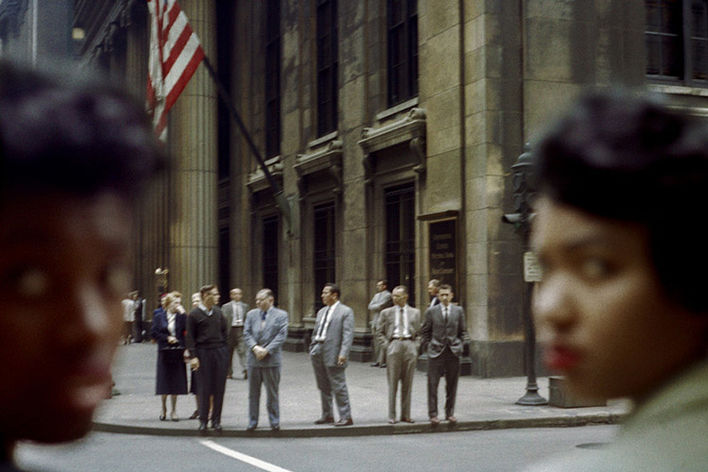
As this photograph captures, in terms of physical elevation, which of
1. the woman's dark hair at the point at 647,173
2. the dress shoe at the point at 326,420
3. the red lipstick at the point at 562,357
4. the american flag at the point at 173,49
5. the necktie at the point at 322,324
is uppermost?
the american flag at the point at 173,49

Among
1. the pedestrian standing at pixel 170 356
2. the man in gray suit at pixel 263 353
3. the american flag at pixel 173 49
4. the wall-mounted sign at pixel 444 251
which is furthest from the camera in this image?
the wall-mounted sign at pixel 444 251

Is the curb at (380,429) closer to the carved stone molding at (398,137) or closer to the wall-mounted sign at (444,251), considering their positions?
the wall-mounted sign at (444,251)

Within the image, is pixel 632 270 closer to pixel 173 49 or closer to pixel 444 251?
pixel 173 49

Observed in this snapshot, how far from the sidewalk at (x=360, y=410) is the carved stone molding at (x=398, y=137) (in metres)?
4.84

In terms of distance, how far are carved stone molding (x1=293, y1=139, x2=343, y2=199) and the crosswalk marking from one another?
14127 millimetres

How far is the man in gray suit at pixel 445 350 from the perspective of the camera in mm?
13625

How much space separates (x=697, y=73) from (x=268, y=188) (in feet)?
49.4

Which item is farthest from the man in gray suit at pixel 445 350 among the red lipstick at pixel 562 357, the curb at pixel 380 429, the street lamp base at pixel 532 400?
the red lipstick at pixel 562 357

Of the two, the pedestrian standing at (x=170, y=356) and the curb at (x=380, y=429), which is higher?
the pedestrian standing at (x=170, y=356)

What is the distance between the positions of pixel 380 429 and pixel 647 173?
41.6 feet

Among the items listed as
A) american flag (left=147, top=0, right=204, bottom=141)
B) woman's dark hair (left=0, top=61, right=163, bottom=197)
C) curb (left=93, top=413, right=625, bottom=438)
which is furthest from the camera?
american flag (left=147, top=0, right=204, bottom=141)

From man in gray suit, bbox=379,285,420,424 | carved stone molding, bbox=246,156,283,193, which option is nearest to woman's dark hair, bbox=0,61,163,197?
man in gray suit, bbox=379,285,420,424

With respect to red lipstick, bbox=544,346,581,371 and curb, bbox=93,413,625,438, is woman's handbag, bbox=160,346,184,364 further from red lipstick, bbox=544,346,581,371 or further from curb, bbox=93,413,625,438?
red lipstick, bbox=544,346,581,371

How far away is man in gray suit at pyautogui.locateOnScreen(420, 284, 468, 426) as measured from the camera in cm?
1362
